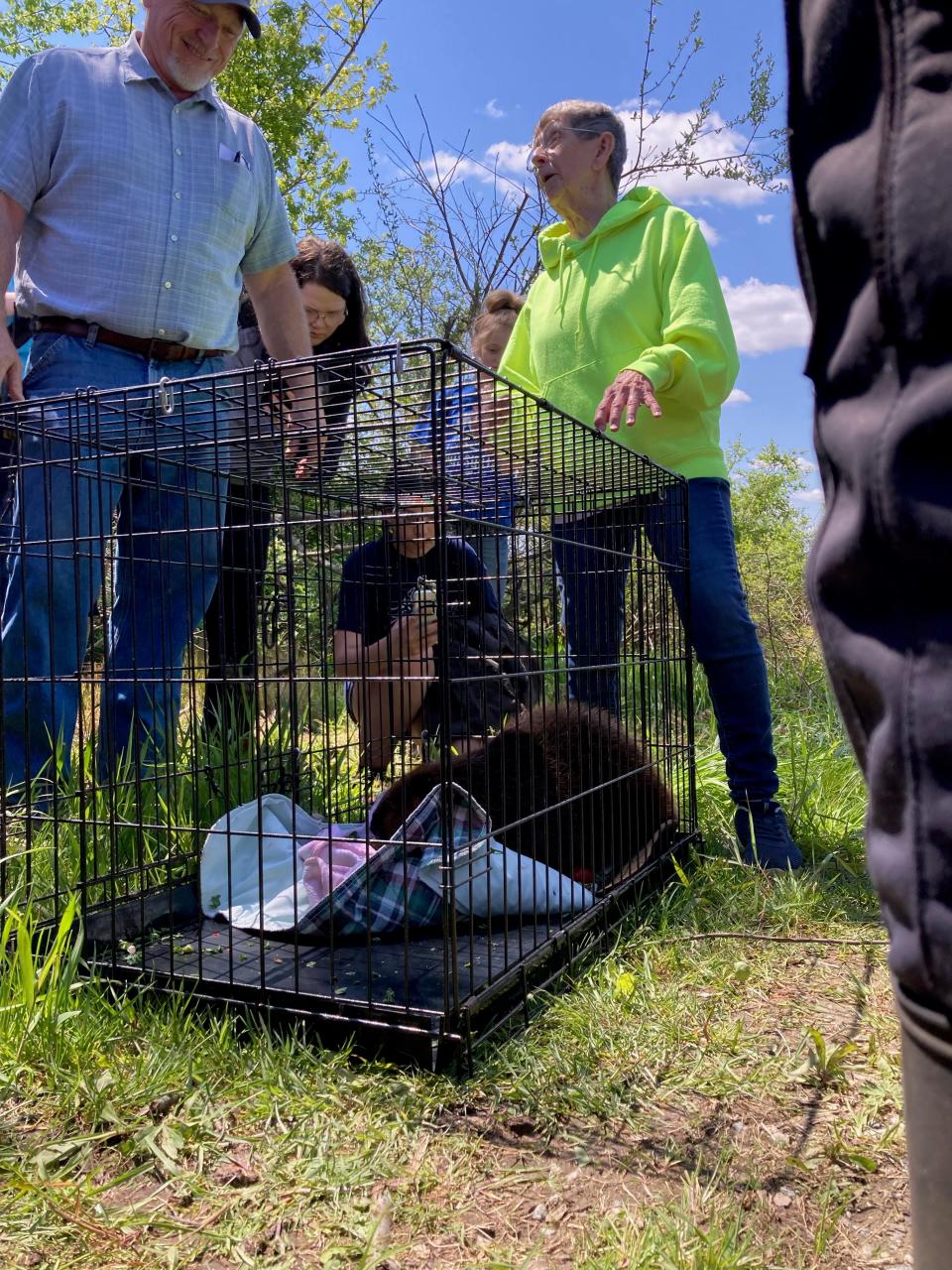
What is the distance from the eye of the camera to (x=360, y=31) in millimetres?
9023

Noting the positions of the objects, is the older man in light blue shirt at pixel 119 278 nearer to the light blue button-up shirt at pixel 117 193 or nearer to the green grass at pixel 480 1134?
the light blue button-up shirt at pixel 117 193

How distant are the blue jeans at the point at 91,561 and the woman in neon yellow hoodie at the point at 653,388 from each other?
94 cm

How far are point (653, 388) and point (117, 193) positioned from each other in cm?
142

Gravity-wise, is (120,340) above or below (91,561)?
above

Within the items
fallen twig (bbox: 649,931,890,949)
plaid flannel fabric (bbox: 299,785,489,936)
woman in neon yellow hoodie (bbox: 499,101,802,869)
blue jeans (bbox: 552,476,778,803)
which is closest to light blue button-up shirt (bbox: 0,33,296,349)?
woman in neon yellow hoodie (bbox: 499,101,802,869)

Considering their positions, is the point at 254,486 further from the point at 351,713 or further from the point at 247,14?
the point at 247,14

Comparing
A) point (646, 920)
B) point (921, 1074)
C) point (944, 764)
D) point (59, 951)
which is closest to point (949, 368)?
point (944, 764)

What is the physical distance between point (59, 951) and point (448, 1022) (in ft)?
2.15

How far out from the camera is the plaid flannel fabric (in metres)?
1.82

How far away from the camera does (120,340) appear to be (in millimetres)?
2545

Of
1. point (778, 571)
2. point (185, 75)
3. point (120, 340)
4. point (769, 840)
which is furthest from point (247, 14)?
point (778, 571)

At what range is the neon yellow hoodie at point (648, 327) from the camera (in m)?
2.68

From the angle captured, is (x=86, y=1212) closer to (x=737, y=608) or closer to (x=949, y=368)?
(x=949, y=368)

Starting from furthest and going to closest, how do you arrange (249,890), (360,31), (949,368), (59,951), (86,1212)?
1. (360,31)
2. (249,890)
3. (59,951)
4. (86,1212)
5. (949,368)
